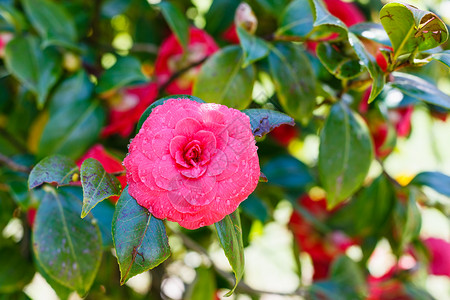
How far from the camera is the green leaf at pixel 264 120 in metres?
0.41

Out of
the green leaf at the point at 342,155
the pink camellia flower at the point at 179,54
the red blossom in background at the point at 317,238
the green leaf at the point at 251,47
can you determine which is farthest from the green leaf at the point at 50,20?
the red blossom in background at the point at 317,238

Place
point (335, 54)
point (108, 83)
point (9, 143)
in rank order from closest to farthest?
point (335, 54), point (108, 83), point (9, 143)

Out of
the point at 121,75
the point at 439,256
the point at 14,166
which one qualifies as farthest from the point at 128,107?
the point at 439,256

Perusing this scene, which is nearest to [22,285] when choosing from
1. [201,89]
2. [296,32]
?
[201,89]

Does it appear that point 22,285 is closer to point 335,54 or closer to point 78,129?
point 78,129

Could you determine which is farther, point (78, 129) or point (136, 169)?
point (78, 129)

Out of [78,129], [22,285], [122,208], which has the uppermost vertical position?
[122,208]

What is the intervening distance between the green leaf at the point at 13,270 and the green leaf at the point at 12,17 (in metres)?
0.31

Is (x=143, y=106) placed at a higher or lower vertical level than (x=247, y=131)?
lower

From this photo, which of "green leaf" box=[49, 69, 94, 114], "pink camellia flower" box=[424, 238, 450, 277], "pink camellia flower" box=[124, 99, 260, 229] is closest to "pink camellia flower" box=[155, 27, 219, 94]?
"green leaf" box=[49, 69, 94, 114]

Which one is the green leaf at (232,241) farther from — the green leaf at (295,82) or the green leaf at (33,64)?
the green leaf at (33,64)

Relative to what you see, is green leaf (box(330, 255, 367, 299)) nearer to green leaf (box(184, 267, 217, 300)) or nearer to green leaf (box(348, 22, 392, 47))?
green leaf (box(184, 267, 217, 300))

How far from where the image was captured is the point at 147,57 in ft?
2.84

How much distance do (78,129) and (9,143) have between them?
Result: 17cm
